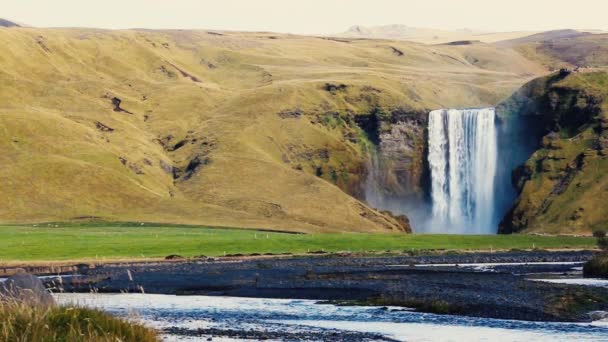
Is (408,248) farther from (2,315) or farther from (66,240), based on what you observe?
(2,315)

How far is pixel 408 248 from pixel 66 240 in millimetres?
38408

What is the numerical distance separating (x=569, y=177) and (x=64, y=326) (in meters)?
162

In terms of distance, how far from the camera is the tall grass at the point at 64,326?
26406mm

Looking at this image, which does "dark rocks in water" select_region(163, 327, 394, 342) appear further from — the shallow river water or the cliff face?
the cliff face

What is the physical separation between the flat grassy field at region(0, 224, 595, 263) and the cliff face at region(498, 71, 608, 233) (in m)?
21.1

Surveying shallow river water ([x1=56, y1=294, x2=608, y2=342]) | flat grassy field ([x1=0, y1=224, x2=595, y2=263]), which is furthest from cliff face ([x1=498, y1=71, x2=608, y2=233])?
shallow river water ([x1=56, y1=294, x2=608, y2=342])

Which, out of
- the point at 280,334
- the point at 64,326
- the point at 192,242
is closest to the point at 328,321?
the point at 280,334

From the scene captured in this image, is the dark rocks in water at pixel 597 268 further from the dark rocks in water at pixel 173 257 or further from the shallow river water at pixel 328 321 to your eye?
the dark rocks in water at pixel 173 257

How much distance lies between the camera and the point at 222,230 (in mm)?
151125

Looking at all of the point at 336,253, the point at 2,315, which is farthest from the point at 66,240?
the point at 2,315

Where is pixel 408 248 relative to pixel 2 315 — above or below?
below

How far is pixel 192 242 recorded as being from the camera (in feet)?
395

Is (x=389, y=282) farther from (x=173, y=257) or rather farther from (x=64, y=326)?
(x=64, y=326)

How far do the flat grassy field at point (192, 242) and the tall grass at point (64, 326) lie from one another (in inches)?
2958
